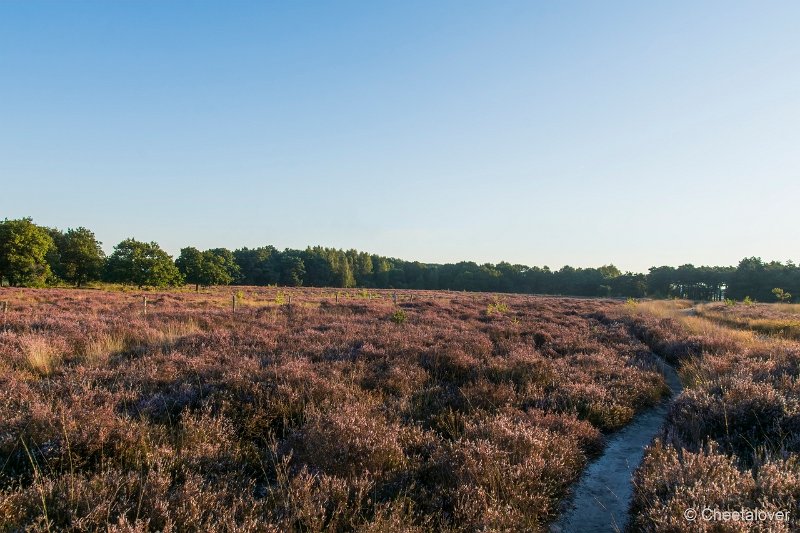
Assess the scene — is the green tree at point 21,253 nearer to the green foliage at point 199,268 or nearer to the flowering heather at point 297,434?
the green foliage at point 199,268

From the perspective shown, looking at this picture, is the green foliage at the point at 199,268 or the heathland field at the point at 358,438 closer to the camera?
the heathland field at the point at 358,438

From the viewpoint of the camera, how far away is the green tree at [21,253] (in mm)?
45188

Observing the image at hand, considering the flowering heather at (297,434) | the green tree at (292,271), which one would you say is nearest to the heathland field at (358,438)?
the flowering heather at (297,434)

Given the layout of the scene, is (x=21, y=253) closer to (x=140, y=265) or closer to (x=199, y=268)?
(x=140, y=265)

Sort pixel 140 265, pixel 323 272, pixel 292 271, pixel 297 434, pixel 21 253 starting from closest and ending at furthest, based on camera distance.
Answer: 1. pixel 297 434
2. pixel 21 253
3. pixel 140 265
4. pixel 292 271
5. pixel 323 272

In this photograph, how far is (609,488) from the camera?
468cm

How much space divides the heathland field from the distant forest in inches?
1987

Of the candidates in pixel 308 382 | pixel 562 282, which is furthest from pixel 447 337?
pixel 562 282

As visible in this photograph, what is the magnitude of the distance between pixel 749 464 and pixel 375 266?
393 feet

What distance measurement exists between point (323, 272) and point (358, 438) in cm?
10250

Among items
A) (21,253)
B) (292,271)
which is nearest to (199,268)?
(21,253)

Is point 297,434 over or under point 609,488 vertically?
over

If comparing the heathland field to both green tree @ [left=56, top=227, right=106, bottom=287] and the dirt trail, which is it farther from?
green tree @ [left=56, top=227, right=106, bottom=287]

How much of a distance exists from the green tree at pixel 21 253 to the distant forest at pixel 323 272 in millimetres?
94
